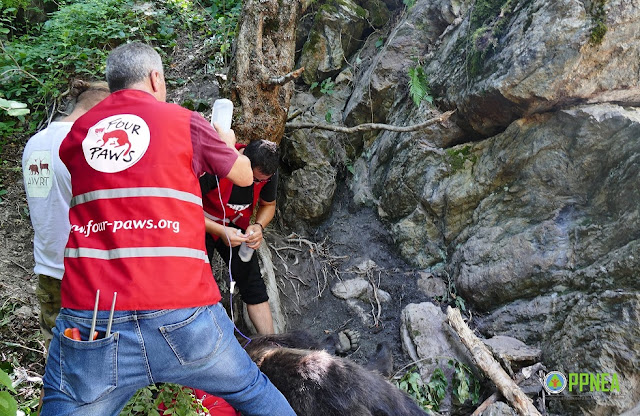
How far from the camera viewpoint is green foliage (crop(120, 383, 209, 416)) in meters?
2.56

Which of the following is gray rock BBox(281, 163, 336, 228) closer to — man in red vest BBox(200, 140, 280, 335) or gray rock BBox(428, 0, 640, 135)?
man in red vest BBox(200, 140, 280, 335)

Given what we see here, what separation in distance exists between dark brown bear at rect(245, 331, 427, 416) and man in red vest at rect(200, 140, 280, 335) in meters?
1.02

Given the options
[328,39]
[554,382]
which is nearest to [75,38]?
[328,39]

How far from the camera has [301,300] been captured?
5.21 m

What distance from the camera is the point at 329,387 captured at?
3.13 metres

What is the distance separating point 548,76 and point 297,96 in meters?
3.75

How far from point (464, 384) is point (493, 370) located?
33cm

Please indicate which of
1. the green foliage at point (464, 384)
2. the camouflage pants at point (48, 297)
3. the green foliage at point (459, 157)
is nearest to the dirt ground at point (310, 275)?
the green foliage at point (464, 384)

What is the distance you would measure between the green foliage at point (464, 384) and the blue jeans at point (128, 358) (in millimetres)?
2326

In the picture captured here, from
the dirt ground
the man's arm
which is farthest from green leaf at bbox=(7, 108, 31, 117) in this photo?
the dirt ground

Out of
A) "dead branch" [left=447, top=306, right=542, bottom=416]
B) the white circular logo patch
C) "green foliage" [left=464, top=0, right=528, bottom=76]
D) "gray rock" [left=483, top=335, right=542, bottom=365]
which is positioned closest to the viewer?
the white circular logo patch

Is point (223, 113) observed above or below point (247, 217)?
above

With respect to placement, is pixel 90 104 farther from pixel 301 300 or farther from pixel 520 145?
pixel 520 145

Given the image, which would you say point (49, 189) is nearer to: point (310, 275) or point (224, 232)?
point (224, 232)
